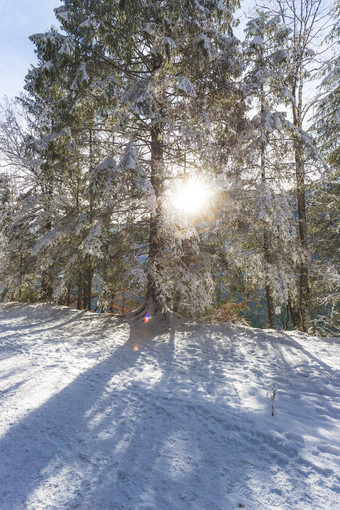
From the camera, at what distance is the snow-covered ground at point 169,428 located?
2000 mm

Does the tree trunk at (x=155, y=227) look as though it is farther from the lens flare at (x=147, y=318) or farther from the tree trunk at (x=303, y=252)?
the tree trunk at (x=303, y=252)

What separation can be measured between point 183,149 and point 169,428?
22.6ft

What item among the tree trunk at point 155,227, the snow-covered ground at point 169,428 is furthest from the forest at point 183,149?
the snow-covered ground at point 169,428

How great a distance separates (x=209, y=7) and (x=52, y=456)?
32.1ft

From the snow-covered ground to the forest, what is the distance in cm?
218

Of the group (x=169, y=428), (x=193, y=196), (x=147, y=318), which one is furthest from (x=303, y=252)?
(x=169, y=428)

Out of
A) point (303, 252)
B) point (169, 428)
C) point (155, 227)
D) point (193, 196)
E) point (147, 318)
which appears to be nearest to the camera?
point (169, 428)

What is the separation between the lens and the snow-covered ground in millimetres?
2000

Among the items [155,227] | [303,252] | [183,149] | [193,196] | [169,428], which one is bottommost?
[169,428]

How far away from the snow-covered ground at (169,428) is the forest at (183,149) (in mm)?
2181

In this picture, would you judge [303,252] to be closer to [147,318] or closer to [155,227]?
[155,227]

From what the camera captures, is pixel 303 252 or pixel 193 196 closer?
pixel 193 196

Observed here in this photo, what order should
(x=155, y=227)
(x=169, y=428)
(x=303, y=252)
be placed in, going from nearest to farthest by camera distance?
(x=169, y=428) → (x=155, y=227) → (x=303, y=252)

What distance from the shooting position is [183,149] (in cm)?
756
